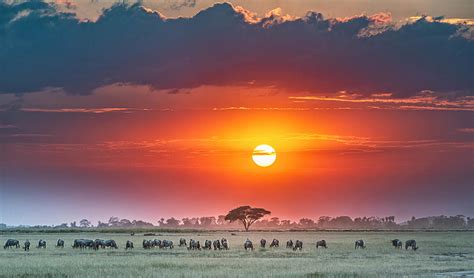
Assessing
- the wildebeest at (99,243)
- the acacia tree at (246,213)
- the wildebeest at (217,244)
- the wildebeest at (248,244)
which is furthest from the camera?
the acacia tree at (246,213)

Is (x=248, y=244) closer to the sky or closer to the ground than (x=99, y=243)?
closer to the ground

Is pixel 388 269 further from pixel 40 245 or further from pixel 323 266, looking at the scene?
pixel 40 245

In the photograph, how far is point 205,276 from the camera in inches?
1339

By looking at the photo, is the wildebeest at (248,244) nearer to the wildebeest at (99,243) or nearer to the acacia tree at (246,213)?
the wildebeest at (99,243)

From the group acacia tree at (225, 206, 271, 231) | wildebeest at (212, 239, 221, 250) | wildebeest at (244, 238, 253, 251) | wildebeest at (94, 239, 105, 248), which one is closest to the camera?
wildebeest at (244, 238, 253, 251)

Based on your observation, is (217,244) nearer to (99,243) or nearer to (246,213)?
(99,243)

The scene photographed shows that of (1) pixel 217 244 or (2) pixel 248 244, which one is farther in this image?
(1) pixel 217 244

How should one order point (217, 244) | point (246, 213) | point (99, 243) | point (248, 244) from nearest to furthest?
1. point (248, 244)
2. point (217, 244)
3. point (99, 243)
4. point (246, 213)

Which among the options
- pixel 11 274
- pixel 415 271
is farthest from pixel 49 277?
pixel 415 271

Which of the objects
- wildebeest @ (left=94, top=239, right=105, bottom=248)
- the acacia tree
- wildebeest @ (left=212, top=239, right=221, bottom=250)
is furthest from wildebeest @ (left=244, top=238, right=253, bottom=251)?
the acacia tree

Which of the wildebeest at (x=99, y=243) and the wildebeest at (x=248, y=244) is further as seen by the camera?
the wildebeest at (x=99, y=243)

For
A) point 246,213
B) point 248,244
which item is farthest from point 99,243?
point 246,213

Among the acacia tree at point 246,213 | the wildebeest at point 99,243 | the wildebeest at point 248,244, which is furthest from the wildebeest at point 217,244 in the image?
the acacia tree at point 246,213

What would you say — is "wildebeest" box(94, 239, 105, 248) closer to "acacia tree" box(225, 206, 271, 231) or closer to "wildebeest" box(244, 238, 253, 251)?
"wildebeest" box(244, 238, 253, 251)
